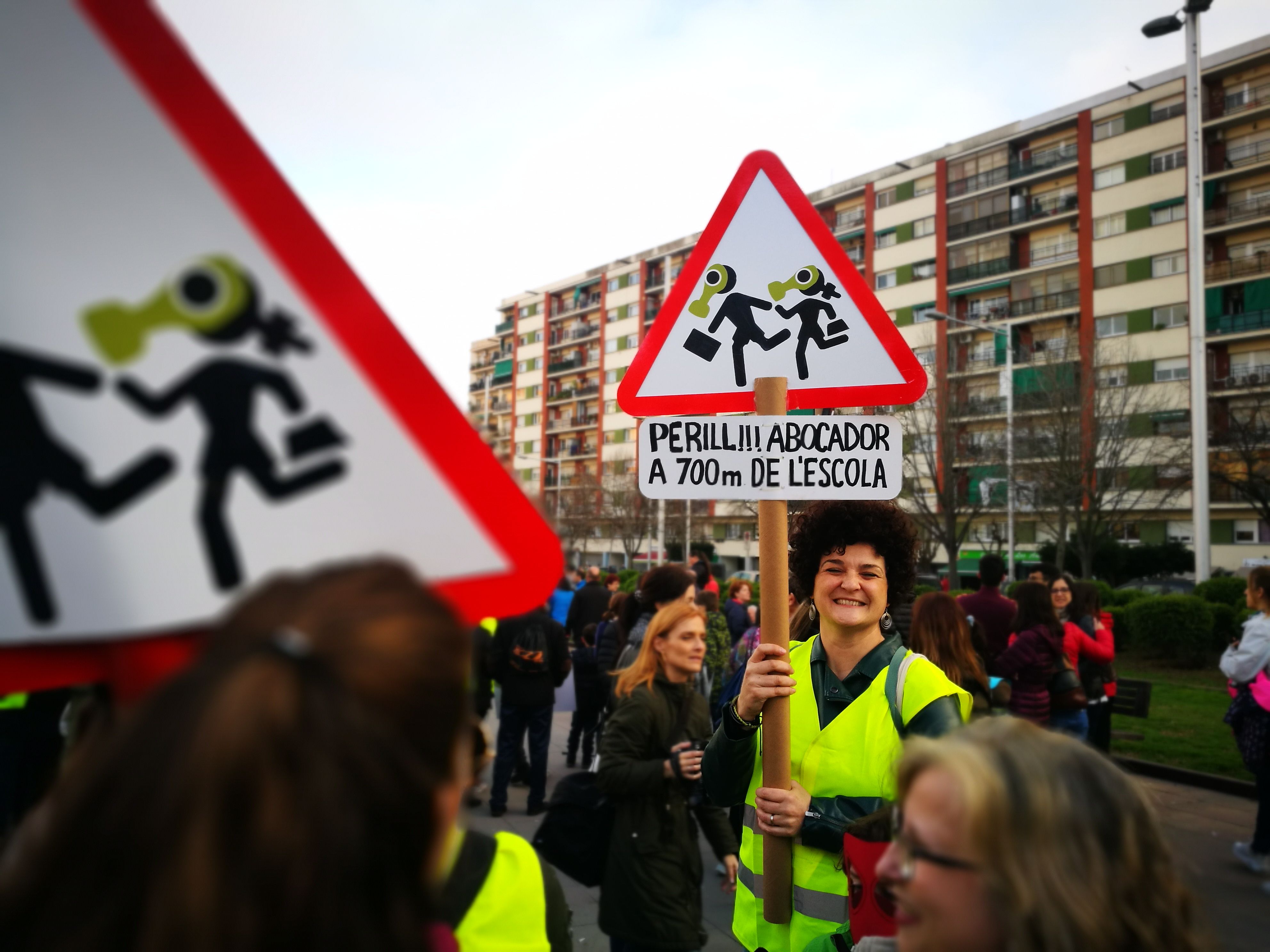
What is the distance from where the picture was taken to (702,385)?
2.57 meters

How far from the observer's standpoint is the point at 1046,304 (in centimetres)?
4412

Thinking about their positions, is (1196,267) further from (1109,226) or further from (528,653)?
(1109,226)

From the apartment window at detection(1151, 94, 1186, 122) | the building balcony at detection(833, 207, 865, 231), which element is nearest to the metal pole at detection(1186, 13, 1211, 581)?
the apartment window at detection(1151, 94, 1186, 122)

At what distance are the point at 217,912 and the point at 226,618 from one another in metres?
0.23

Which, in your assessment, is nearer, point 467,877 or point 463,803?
point 463,803

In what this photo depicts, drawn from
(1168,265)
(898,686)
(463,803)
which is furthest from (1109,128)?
(463,803)

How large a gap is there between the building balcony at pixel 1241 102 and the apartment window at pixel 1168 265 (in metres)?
6.01

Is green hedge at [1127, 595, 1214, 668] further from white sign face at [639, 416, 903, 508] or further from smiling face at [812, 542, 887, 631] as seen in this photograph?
white sign face at [639, 416, 903, 508]

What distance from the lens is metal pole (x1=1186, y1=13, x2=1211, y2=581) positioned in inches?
595

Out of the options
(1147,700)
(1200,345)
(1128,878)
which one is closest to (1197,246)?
(1200,345)

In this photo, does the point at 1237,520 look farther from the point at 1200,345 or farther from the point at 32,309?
the point at 32,309

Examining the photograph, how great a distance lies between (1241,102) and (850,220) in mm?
19634

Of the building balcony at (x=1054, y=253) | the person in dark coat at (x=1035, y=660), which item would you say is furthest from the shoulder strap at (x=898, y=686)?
the building balcony at (x=1054, y=253)

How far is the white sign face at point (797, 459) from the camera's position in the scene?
94.7 inches
